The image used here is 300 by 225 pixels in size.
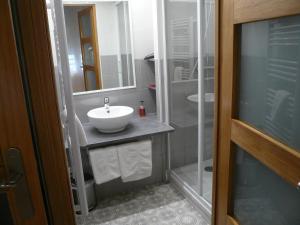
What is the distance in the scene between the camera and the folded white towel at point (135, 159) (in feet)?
7.70

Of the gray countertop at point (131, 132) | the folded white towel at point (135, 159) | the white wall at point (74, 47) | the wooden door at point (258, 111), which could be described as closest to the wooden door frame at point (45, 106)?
the wooden door at point (258, 111)

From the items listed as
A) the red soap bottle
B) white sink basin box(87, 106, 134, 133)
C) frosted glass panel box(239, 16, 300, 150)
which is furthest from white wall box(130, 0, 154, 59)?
frosted glass panel box(239, 16, 300, 150)

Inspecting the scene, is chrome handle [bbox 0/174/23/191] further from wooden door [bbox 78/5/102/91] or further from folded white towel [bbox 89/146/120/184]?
wooden door [bbox 78/5/102/91]

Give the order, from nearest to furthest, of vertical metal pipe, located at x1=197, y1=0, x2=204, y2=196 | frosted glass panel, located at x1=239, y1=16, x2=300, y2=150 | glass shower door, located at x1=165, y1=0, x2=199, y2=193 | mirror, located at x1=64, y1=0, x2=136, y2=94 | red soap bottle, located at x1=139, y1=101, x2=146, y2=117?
frosted glass panel, located at x1=239, y1=16, x2=300, y2=150, vertical metal pipe, located at x1=197, y1=0, x2=204, y2=196, glass shower door, located at x1=165, y1=0, x2=199, y2=193, mirror, located at x1=64, y1=0, x2=136, y2=94, red soap bottle, located at x1=139, y1=101, x2=146, y2=117

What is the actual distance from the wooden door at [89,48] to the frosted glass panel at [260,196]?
1789 mm

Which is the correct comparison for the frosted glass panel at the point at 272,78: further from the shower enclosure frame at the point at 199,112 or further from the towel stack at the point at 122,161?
the towel stack at the point at 122,161

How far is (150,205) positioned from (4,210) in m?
1.74

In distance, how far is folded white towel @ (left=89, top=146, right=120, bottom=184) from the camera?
2.25 metres

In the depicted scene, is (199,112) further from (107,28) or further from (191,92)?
(107,28)

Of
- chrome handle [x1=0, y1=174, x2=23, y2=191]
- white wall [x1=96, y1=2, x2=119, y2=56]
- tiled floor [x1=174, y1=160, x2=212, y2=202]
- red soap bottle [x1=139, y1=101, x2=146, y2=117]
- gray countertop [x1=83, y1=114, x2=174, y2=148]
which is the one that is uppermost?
white wall [x1=96, y1=2, x2=119, y2=56]

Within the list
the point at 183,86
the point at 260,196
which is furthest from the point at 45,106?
the point at 183,86

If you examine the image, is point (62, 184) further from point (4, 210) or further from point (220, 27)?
point (220, 27)

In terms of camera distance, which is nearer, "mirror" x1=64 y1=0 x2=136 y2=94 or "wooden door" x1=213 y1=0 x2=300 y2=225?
"wooden door" x1=213 y1=0 x2=300 y2=225

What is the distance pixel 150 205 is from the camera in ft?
8.05
